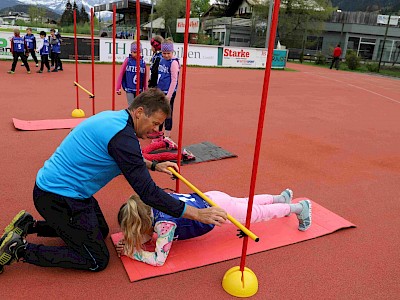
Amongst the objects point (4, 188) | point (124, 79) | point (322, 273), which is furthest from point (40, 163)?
point (322, 273)

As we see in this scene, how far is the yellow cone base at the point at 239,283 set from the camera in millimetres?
2606

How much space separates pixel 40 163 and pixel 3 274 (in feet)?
8.20

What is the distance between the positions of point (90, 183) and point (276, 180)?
9.54 feet

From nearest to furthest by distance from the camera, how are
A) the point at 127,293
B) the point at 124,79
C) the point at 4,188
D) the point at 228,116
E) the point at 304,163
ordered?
1. the point at 127,293
2. the point at 4,188
3. the point at 304,163
4. the point at 124,79
5. the point at 228,116

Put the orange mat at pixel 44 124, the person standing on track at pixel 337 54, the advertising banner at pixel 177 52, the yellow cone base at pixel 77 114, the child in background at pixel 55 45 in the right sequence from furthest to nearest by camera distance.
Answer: the person standing on track at pixel 337 54
the advertising banner at pixel 177 52
the child in background at pixel 55 45
the yellow cone base at pixel 77 114
the orange mat at pixel 44 124

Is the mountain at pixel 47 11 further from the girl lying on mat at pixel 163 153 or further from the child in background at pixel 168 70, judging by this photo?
the girl lying on mat at pixel 163 153

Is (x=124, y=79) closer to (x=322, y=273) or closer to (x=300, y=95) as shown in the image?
(x=322, y=273)

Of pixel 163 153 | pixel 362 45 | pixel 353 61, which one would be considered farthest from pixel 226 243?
pixel 362 45

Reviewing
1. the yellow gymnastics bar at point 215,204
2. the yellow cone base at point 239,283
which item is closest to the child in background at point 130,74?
the yellow gymnastics bar at point 215,204

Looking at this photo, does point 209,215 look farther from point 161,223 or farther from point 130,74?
point 130,74

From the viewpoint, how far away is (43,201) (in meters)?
2.64

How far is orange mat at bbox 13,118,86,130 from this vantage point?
21.6 feet

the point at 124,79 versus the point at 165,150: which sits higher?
the point at 124,79

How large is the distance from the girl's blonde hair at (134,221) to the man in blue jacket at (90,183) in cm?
20
